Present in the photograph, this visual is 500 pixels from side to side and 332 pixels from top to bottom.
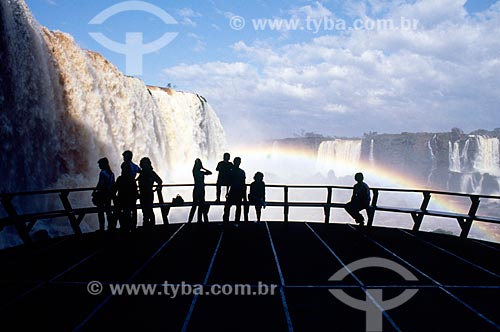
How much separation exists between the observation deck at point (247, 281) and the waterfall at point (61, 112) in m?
9.85

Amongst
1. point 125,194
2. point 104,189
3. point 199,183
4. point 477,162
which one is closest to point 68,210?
point 104,189

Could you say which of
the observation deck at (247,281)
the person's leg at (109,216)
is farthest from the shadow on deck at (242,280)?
the person's leg at (109,216)

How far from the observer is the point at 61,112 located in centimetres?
1842

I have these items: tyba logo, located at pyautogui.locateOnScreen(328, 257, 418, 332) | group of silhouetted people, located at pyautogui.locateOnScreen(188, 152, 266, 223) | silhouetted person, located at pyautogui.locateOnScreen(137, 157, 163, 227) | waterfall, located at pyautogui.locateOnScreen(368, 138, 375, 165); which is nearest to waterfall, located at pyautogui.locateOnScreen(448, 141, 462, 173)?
waterfall, located at pyautogui.locateOnScreen(368, 138, 375, 165)

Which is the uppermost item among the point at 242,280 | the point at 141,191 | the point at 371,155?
the point at 371,155

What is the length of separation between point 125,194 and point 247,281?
10.8 feet

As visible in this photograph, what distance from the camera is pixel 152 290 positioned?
14.5 ft

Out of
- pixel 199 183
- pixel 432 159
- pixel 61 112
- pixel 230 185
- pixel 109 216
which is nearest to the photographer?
pixel 109 216

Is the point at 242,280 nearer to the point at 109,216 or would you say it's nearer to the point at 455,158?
the point at 109,216

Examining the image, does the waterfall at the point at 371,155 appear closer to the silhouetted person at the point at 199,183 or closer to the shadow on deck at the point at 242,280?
the shadow on deck at the point at 242,280

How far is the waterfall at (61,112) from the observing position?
45.8 feet

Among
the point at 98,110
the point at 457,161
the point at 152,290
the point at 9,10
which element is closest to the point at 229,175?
the point at 152,290

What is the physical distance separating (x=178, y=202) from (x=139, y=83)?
2111 centimetres

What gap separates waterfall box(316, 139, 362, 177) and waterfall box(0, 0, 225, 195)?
63.2 m
